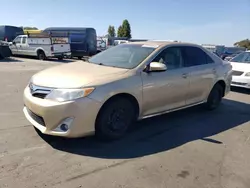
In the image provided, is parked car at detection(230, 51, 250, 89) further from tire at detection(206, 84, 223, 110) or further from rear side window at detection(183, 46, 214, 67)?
rear side window at detection(183, 46, 214, 67)

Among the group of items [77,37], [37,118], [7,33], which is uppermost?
[7,33]

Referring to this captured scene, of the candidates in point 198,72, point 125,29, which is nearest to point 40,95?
point 198,72

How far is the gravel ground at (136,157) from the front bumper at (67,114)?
0.95 feet

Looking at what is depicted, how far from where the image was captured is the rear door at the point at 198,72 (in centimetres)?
533

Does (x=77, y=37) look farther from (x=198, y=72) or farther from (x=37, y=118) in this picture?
(x=37, y=118)

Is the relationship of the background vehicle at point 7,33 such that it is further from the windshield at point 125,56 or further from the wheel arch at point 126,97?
the wheel arch at point 126,97

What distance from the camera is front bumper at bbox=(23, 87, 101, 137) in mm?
3547

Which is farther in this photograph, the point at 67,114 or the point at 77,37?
the point at 77,37

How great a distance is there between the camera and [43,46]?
1834 centimetres

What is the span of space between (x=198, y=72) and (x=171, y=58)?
2.60ft

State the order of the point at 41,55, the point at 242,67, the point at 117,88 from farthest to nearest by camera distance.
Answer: the point at 41,55
the point at 242,67
the point at 117,88

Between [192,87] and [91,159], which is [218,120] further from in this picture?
[91,159]

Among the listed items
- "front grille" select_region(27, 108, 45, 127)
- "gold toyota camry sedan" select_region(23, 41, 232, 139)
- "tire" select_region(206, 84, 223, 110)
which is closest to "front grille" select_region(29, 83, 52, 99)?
"gold toyota camry sedan" select_region(23, 41, 232, 139)

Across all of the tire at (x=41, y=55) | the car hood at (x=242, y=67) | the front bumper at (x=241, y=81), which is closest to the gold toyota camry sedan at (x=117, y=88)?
the front bumper at (x=241, y=81)
